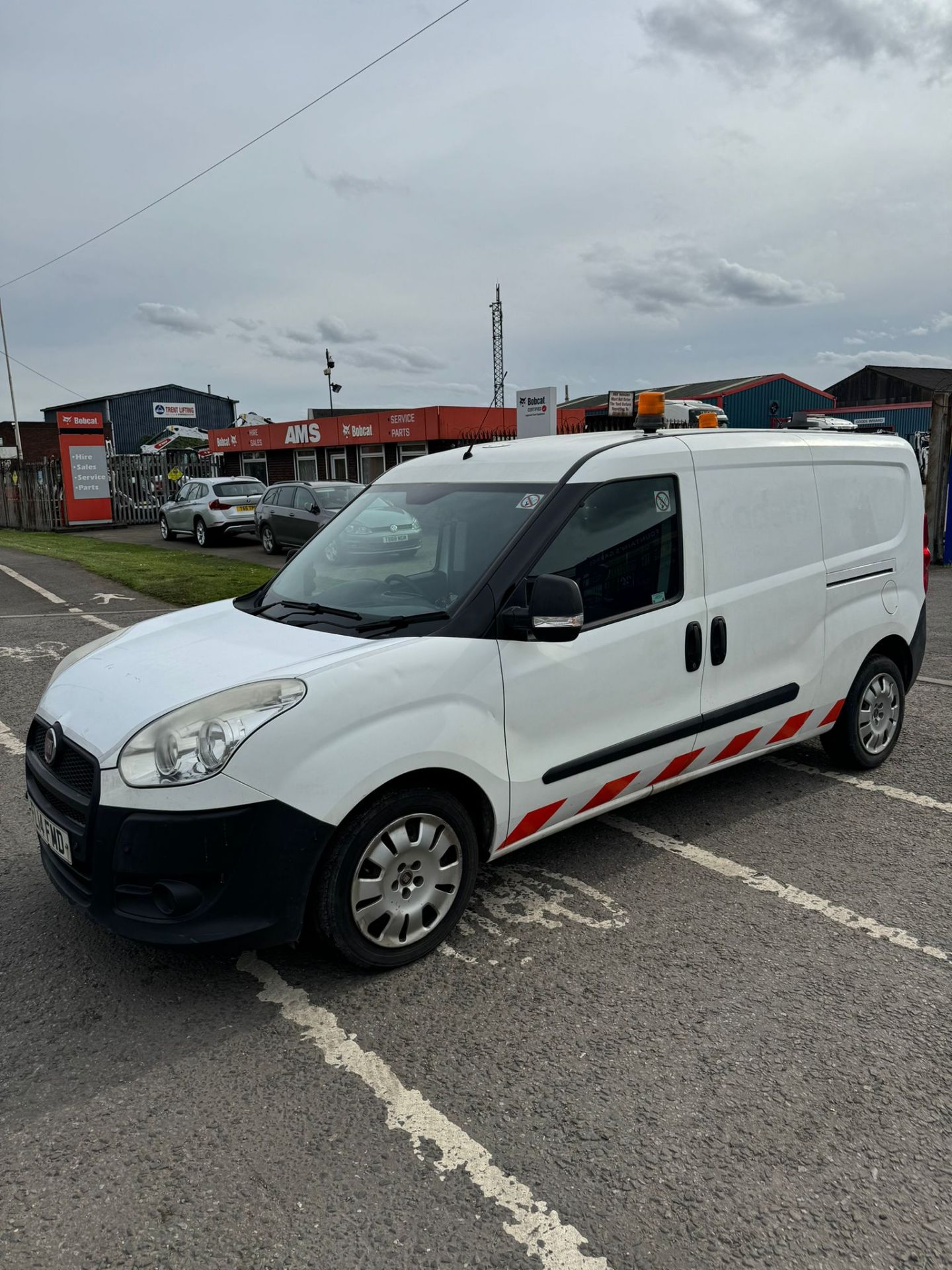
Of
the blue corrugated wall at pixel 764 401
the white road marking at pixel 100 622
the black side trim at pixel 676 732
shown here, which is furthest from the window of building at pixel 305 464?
the black side trim at pixel 676 732

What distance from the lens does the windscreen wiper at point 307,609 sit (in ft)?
11.8

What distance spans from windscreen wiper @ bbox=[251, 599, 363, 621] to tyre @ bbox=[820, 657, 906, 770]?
9.38ft

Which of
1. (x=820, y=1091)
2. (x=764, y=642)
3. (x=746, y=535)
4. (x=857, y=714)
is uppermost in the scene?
(x=746, y=535)

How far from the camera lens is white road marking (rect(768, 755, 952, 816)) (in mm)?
4656

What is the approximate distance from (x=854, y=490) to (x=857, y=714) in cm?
122

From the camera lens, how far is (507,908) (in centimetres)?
A: 366

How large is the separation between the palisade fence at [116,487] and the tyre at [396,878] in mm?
26479

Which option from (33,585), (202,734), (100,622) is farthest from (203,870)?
(33,585)

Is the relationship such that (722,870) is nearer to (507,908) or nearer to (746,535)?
(507,908)

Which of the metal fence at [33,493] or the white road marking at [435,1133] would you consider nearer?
the white road marking at [435,1133]

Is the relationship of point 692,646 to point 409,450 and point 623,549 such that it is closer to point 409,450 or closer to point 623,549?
point 623,549

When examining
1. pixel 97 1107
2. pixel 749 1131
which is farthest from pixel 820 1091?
pixel 97 1107

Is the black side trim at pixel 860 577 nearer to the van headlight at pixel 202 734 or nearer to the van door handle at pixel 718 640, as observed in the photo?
the van door handle at pixel 718 640

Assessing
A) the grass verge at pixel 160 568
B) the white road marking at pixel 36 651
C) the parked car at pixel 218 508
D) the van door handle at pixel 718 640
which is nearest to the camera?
the van door handle at pixel 718 640
